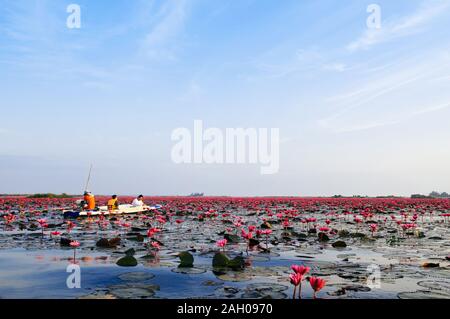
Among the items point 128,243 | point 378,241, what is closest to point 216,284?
point 128,243

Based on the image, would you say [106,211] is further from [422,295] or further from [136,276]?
[422,295]

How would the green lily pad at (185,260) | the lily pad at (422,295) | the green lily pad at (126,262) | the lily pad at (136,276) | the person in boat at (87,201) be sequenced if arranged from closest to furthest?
the lily pad at (422,295) → the lily pad at (136,276) → the green lily pad at (185,260) → the green lily pad at (126,262) → the person in boat at (87,201)

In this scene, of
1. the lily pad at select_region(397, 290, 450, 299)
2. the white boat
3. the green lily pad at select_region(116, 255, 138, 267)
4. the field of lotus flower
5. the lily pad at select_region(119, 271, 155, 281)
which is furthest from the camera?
the white boat

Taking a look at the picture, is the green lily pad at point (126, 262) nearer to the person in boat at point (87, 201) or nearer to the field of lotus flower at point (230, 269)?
the field of lotus flower at point (230, 269)

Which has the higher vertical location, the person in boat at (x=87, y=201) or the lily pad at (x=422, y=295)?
the person in boat at (x=87, y=201)

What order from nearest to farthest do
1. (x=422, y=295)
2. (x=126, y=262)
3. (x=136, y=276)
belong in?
(x=422, y=295), (x=136, y=276), (x=126, y=262)

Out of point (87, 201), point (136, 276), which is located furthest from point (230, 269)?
point (87, 201)

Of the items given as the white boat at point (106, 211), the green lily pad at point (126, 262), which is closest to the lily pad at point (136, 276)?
the green lily pad at point (126, 262)

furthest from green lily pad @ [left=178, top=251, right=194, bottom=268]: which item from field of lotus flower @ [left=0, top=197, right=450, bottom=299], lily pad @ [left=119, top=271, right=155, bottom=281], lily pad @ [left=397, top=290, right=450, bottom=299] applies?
lily pad @ [left=397, top=290, right=450, bottom=299]

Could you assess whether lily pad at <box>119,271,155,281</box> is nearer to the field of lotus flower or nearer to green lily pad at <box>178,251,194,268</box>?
the field of lotus flower

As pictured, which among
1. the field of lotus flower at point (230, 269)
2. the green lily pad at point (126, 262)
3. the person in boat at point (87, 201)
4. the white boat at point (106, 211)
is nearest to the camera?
the field of lotus flower at point (230, 269)

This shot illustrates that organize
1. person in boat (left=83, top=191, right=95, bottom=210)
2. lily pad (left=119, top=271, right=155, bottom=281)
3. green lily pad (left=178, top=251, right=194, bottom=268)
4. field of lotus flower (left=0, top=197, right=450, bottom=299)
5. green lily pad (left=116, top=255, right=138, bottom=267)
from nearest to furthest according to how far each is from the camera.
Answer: field of lotus flower (left=0, top=197, right=450, bottom=299) < lily pad (left=119, top=271, right=155, bottom=281) < green lily pad (left=178, top=251, right=194, bottom=268) < green lily pad (left=116, top=255, right=138, bottom=267) < person in boat (left=83, top=191, right=95, bottom=210)
